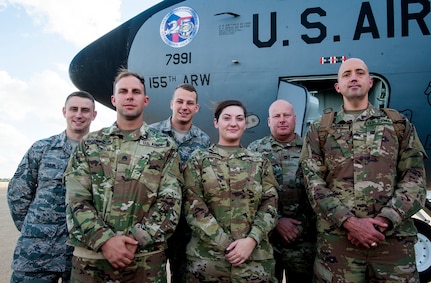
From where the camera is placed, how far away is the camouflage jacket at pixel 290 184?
10.8ft

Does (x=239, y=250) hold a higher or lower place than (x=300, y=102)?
lower

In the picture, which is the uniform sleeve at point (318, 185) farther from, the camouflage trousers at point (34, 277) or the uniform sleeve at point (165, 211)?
the camouflage trousers at point (34, 277)

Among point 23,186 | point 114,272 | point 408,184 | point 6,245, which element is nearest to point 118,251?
point 114,272

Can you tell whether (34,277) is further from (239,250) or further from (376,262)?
(376,262)

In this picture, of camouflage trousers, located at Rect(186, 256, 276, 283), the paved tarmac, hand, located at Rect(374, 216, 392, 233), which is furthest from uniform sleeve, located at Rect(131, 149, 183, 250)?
the paved tarmac

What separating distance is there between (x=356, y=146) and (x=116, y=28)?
4211 millimetres

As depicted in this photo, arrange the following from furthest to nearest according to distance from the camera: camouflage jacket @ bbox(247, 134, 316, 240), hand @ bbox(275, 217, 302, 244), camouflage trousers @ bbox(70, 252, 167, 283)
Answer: camouflage jacket @ bbox(247, 134, 316, 240), hand @ bbox(275, 217, 302, 244), camouflage trousers @ bbox(70, 252, 167, 283)

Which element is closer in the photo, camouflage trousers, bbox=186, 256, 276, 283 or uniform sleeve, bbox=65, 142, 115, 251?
uniform sleeve, bbox=65, 142, 115, 251

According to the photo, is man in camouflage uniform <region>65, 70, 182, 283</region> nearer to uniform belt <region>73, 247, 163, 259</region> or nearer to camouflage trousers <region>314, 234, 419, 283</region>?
uniform belt <region>73, 247, 163, 259</region>

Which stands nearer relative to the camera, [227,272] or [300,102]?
[227,272]

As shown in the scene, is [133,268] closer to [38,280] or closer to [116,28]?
[38,280]

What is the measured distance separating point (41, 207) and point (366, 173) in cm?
255

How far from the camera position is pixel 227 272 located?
Answer: 8.34 feet

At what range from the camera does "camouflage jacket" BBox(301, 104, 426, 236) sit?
101 inches
